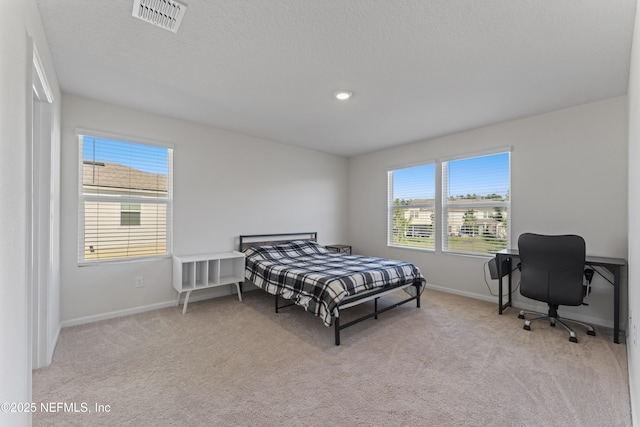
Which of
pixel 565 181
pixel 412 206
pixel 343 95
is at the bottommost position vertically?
pixel 412 206

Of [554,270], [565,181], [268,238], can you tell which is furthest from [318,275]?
[565,181]

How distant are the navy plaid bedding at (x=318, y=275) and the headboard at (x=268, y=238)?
0.20 m

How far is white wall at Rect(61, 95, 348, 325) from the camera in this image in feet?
9.68

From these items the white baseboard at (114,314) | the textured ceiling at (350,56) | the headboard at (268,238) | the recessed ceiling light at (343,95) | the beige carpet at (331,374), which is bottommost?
the beige carpet at (331,374)

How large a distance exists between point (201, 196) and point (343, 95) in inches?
90.8

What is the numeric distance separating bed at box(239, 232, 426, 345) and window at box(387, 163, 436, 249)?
3.82ft

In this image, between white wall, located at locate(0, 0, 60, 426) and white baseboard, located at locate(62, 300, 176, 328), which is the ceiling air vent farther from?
white baseboard, located at locate(62, 300, 176, 328)

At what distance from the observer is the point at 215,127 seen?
13.0 feet

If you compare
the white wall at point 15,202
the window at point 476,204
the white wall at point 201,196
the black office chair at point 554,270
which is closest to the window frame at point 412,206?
the window at point 476,204

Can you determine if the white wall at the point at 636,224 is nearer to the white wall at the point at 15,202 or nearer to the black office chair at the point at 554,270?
the black office chair at the point at 554,270

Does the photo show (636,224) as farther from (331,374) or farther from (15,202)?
(15,202)

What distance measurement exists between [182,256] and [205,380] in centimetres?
195

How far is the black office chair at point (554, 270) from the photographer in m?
2.58

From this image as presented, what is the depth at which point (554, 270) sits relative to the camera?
106 inches
